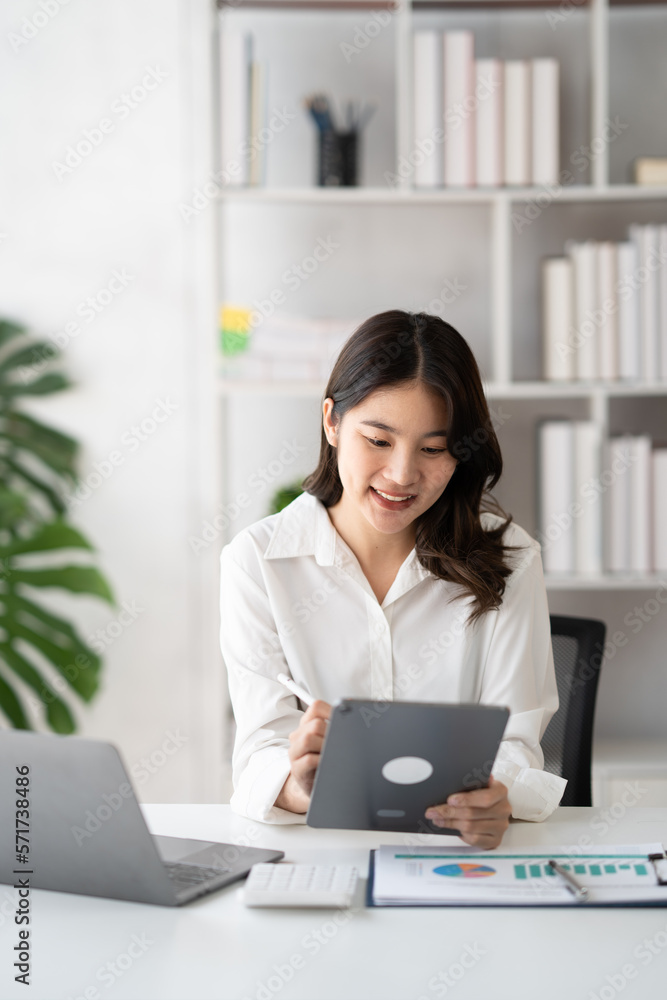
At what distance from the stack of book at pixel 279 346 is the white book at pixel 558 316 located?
488 millimetres

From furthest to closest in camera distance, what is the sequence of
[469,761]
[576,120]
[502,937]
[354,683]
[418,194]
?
[576,120] < [418,194] < [354,683] < [469,761] < [502,937]

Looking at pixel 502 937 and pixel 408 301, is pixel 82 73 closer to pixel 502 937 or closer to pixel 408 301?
pixel 408 301

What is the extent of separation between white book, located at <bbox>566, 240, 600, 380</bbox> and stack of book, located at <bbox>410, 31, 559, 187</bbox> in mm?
210

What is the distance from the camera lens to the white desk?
79cm

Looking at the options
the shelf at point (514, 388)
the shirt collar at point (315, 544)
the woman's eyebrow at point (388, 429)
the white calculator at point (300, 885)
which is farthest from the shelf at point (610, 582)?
the white calculator at point (300, 885)

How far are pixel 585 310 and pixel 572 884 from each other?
5.24ft

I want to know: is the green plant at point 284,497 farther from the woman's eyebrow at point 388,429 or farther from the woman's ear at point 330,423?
the woman's eyebrow at point 388,429

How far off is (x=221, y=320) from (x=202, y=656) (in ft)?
3.29

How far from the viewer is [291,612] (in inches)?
58.8

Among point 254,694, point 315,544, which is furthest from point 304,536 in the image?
point 254,694


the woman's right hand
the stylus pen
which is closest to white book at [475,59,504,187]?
the stylus pen

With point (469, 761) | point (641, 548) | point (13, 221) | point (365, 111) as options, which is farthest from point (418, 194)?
point (469, 761)

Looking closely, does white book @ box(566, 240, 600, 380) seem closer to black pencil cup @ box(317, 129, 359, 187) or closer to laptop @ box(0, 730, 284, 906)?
black pencil cup @ box(317, 129, 359, 187)

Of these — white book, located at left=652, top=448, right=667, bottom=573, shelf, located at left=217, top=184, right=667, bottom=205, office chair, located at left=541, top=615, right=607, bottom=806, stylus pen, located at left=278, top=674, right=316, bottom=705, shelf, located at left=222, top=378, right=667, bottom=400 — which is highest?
shelf, located at left=217, top=184, right=667, bottom=205
